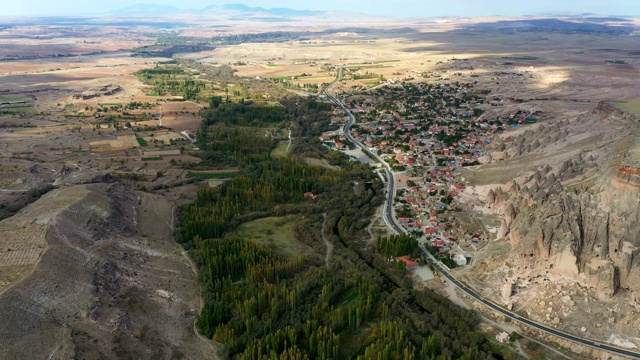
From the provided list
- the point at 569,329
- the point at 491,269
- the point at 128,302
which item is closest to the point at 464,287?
the point at 491,269

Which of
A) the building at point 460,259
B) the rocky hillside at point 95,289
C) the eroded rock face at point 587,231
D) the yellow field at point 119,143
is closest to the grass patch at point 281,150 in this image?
the yellow field at point 119,143

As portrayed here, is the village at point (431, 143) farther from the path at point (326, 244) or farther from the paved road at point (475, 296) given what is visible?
the path at point (326, 244)

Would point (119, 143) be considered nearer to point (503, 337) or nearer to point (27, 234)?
point (27, 234)

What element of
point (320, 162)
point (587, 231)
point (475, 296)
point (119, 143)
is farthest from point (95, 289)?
point (119, 143)

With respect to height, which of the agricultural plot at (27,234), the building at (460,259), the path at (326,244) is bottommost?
the path at (326,244)

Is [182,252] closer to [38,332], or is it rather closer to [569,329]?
[38,332]

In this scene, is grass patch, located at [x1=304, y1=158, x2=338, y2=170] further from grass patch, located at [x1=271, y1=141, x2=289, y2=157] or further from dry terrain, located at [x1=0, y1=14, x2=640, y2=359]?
dry terrain, located at [x1=0, y1=14, x2=640, y2=359]
